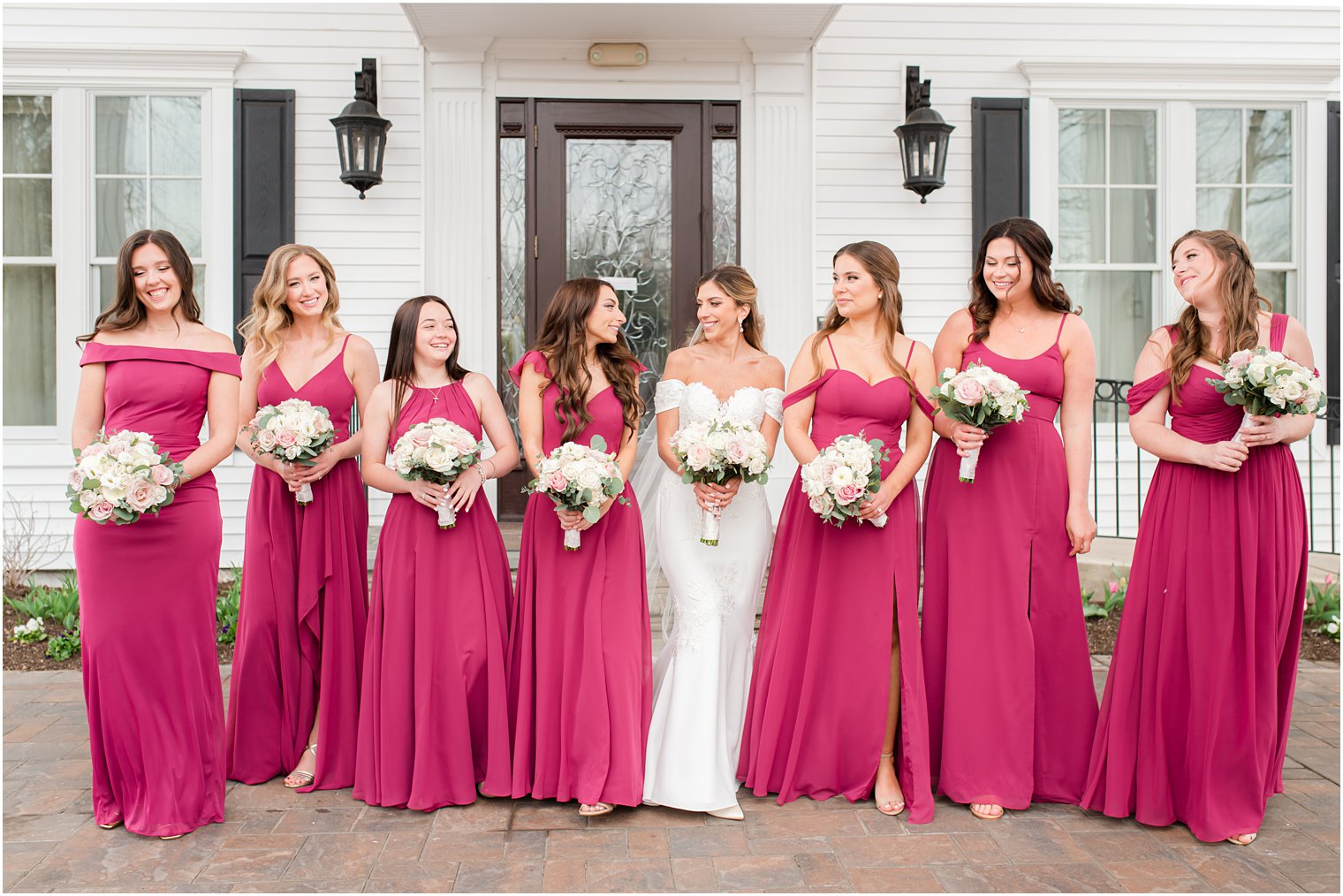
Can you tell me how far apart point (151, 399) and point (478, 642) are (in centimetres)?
168

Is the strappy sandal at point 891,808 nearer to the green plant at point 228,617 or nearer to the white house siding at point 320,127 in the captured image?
the green plant at point 228,617

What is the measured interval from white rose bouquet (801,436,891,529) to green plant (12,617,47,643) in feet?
19.4

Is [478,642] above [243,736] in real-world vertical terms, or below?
above

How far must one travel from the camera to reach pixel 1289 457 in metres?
4.35

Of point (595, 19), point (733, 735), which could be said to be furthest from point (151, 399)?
point (595, 19)

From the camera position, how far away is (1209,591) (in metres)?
4.27

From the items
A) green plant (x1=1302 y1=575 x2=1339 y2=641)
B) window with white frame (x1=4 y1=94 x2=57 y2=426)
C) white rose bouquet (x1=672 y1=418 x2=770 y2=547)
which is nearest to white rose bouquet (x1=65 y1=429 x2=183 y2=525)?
white rose bouquet (x1=672 y1=418 x2=770 y2=547)

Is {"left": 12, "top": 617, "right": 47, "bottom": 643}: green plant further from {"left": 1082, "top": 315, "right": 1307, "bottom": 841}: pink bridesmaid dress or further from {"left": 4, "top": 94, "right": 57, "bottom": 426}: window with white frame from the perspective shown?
{"left": 1082, "top": 315, "right": 1307, "bottom": 841}: pink bridesmaid dress

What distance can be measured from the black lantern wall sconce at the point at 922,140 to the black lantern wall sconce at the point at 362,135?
4125mm

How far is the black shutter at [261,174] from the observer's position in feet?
27.5

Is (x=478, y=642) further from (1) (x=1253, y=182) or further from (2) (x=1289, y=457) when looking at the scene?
(1) (x=1253, y=182)

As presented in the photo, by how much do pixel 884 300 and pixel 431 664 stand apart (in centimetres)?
251

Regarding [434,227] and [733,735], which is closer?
[733,735]

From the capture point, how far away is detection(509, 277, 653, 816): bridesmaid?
4363mm
